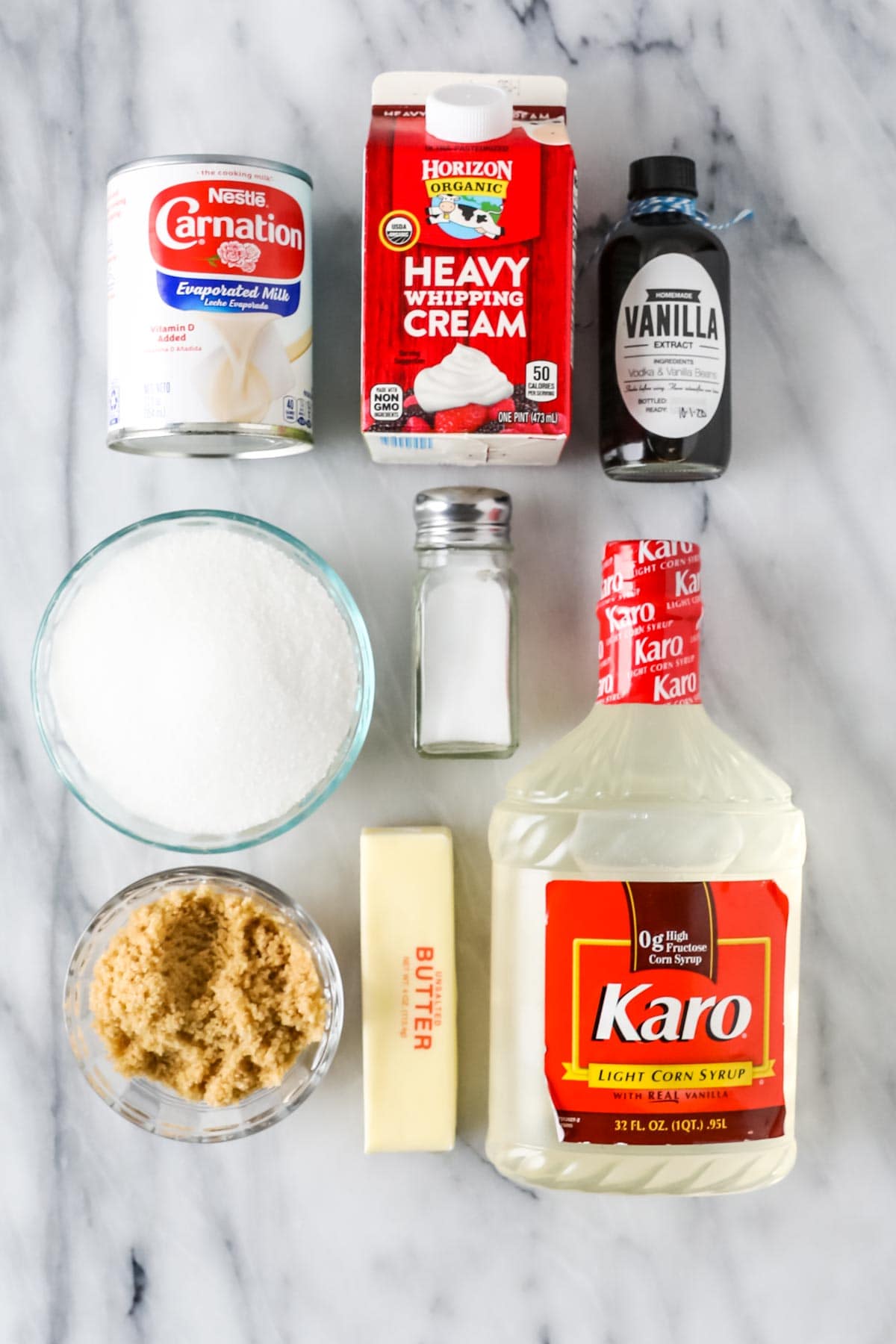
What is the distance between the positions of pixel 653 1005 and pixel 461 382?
1.44ft

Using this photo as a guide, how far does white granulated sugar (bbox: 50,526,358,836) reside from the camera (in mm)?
782

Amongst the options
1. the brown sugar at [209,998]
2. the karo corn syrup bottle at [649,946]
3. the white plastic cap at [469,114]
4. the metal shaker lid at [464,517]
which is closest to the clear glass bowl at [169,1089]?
the brown sugar at [209,998]

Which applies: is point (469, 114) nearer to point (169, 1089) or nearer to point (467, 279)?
point (467, 279)

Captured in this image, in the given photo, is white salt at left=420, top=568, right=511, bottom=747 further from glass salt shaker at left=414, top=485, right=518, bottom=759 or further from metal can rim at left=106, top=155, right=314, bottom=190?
metal can rim at left=106, top=155, right=314, bottom=190

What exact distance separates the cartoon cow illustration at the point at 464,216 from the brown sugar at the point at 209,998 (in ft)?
1.58

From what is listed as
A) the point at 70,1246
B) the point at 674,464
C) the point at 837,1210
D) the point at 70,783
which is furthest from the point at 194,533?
the point at 837,1210

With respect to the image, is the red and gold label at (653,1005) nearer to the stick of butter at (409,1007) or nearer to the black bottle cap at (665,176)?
the stick of butter at (409,1007)

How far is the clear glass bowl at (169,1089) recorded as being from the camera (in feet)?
2.66

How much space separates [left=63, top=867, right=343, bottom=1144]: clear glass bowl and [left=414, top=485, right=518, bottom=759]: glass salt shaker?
158mm

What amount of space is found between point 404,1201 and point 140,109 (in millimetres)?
863

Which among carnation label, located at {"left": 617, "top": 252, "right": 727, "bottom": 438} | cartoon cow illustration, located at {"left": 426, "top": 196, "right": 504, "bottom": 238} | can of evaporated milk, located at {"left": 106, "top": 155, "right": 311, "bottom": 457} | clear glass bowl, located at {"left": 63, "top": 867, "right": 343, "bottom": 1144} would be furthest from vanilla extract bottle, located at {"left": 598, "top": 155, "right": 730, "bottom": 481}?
clear glass bowl, located at {"left": 63, "top": 867, "right": 343, "bottom": 1144}

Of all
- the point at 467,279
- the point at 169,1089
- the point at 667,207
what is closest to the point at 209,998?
the point at 169,1089

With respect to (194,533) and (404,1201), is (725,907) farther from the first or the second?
(194,533)

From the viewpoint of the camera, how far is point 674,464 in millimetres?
818
